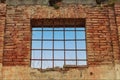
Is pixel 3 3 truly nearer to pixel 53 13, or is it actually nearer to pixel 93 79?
pixel 53 13

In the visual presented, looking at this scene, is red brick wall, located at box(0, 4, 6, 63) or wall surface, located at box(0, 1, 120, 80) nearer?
wall surface, located at box(0, 1, 120, 80)

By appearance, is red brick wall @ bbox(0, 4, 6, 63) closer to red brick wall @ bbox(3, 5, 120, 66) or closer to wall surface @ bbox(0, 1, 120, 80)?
wall surface @ bbox(0, 1, 120, 80)

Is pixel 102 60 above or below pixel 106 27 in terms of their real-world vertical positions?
below

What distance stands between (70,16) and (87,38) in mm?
746

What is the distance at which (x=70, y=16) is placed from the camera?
943 centimetres

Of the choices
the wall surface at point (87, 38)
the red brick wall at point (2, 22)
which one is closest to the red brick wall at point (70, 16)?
the wall surface at point (87, 38)

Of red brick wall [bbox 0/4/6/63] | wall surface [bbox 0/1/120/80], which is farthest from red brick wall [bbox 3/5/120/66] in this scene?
red brick wall [bbox 0/4/6/63]

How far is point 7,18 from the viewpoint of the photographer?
9430 mm

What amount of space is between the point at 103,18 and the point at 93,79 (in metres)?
1.69

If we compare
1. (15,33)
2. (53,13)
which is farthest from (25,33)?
(53,13)

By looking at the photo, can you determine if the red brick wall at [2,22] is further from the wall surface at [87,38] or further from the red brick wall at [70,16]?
the red brick wall at [70,16]

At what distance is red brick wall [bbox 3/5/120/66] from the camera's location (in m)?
9.00

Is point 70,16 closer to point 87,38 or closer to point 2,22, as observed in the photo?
point 87,38

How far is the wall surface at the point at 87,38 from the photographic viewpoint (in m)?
8.84
